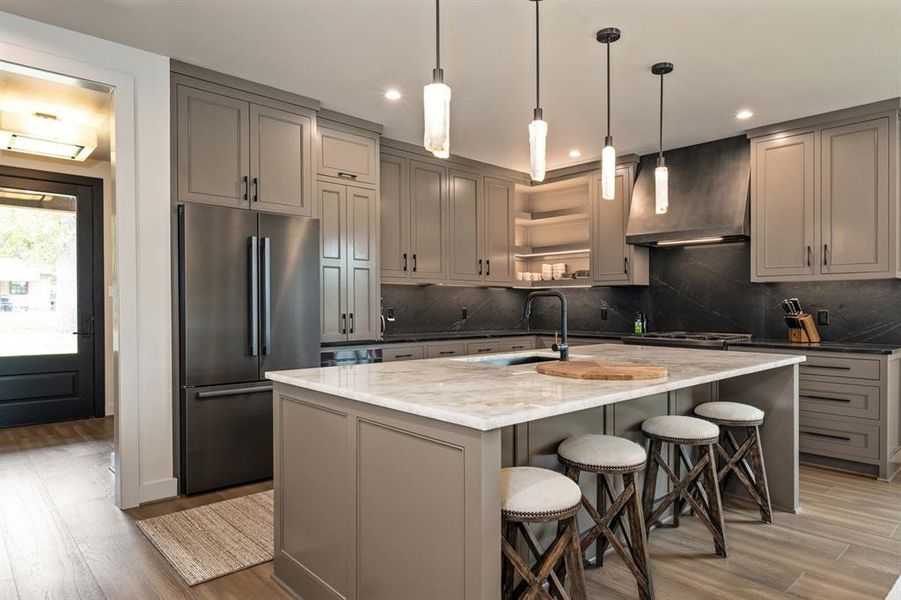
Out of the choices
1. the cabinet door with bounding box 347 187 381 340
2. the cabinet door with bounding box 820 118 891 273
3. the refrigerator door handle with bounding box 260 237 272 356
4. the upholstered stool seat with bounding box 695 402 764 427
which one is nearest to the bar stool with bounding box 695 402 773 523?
the upholstered stool seat with bounding box 695 402 764 427

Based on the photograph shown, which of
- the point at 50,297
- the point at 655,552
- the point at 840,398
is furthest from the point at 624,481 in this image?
the point at 50,297

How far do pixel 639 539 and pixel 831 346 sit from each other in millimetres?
2848

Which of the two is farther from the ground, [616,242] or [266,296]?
[616,242]

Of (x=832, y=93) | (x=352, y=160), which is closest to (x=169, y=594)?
(x=352, y=160)

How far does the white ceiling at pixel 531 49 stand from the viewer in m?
2.71

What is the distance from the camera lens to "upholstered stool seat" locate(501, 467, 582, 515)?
162 centimetres

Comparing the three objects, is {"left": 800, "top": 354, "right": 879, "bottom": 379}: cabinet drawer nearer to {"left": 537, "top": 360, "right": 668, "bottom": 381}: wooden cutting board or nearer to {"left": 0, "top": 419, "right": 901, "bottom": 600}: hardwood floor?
{"left": 0, "top": 419, "right": 901, "bottom": 600}: hardwood floor

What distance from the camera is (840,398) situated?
3898mm

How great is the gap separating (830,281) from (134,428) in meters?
5.20

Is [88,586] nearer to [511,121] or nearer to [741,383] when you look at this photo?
[741,383]

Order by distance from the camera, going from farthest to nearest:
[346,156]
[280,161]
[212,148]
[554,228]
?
[554,228] → [346,156] → [280,161] → [212,148]

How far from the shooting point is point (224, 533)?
2811mm

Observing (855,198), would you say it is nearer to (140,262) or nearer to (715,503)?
(715,503)

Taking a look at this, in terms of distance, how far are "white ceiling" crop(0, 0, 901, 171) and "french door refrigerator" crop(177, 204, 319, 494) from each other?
1.00 metres
